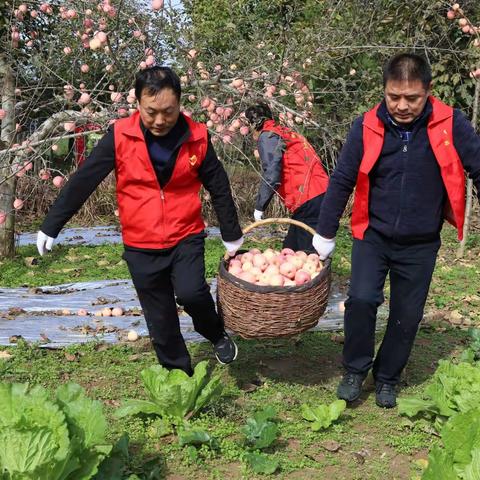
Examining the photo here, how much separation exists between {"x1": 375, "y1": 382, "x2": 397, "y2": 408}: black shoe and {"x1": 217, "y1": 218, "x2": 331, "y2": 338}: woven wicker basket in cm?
54

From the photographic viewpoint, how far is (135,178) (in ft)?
10.9

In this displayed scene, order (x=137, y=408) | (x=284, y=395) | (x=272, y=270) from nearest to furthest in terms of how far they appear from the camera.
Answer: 1. (x=137, y=408)
2. (x=272, y=270)
3. (x=284, y=395)

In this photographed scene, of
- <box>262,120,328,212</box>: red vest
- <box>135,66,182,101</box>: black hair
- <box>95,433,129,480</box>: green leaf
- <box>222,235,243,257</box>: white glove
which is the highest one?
<box>135,66,182,101</box>: black hair

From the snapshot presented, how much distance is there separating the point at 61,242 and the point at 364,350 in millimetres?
5726

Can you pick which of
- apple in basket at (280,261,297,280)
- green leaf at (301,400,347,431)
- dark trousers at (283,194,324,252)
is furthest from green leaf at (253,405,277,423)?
dark trousers at (283,194,324,252)

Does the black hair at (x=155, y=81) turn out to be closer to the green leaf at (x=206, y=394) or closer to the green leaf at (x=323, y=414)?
the green leaf at (x=206, y=394)

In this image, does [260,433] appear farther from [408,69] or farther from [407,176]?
[408,69]

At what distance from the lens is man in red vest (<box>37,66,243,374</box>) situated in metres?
3.26

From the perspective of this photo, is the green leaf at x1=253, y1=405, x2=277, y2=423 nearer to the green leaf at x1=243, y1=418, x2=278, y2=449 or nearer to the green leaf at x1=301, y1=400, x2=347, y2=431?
the green leaf at x1=243, y1=418, x2=278, y2=449

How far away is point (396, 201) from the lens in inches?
131

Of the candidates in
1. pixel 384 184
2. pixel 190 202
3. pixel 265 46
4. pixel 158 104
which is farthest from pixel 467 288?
pixel 158 104

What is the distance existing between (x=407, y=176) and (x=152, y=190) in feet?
4.03

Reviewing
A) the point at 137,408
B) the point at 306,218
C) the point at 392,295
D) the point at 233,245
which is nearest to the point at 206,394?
the point at 137,408

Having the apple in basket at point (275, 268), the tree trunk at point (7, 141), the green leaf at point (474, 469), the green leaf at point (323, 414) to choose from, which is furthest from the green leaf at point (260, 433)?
the tree trunk at point (7, 141)
